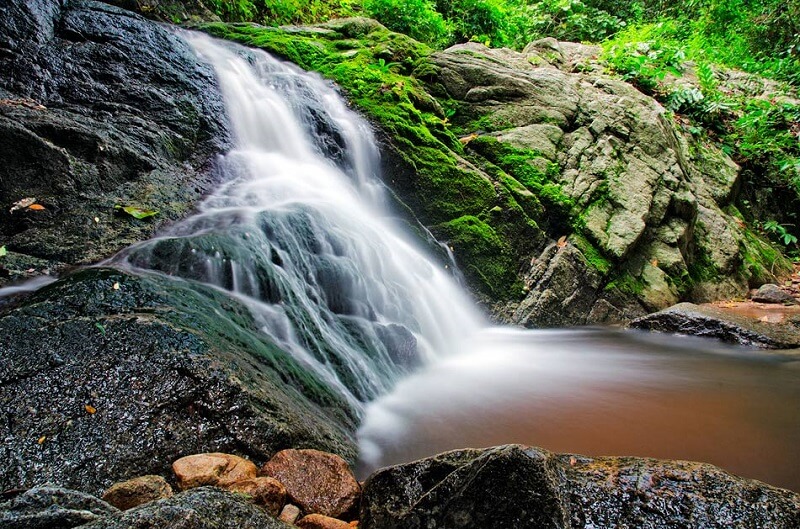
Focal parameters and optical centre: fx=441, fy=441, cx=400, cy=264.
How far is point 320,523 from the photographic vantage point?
179cm

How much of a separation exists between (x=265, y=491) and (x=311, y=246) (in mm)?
3173

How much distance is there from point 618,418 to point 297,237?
11.1 feet

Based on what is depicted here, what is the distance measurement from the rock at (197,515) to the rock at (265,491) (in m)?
0.36

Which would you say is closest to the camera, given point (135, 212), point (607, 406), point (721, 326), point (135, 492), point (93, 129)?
point (135, 492)

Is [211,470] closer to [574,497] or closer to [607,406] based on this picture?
[574,497]

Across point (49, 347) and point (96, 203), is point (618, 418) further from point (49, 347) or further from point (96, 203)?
point (96, 203)

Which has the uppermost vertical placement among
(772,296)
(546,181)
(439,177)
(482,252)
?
(546,181)

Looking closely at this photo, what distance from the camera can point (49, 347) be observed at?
7.36 ft

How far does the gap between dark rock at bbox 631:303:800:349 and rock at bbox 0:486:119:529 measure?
6.65 m

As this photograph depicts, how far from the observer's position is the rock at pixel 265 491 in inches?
71.0

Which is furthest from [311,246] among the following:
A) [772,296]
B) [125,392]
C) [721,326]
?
[772,296]

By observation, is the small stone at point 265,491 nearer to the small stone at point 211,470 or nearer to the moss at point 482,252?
the small stone at point 211,470

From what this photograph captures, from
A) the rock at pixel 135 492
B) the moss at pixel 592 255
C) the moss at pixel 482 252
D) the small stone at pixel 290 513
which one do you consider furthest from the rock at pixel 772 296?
the rock at pixel 135 492

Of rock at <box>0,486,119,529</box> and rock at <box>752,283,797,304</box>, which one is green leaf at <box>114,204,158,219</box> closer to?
rock at <box>0,486,119,529</box>
